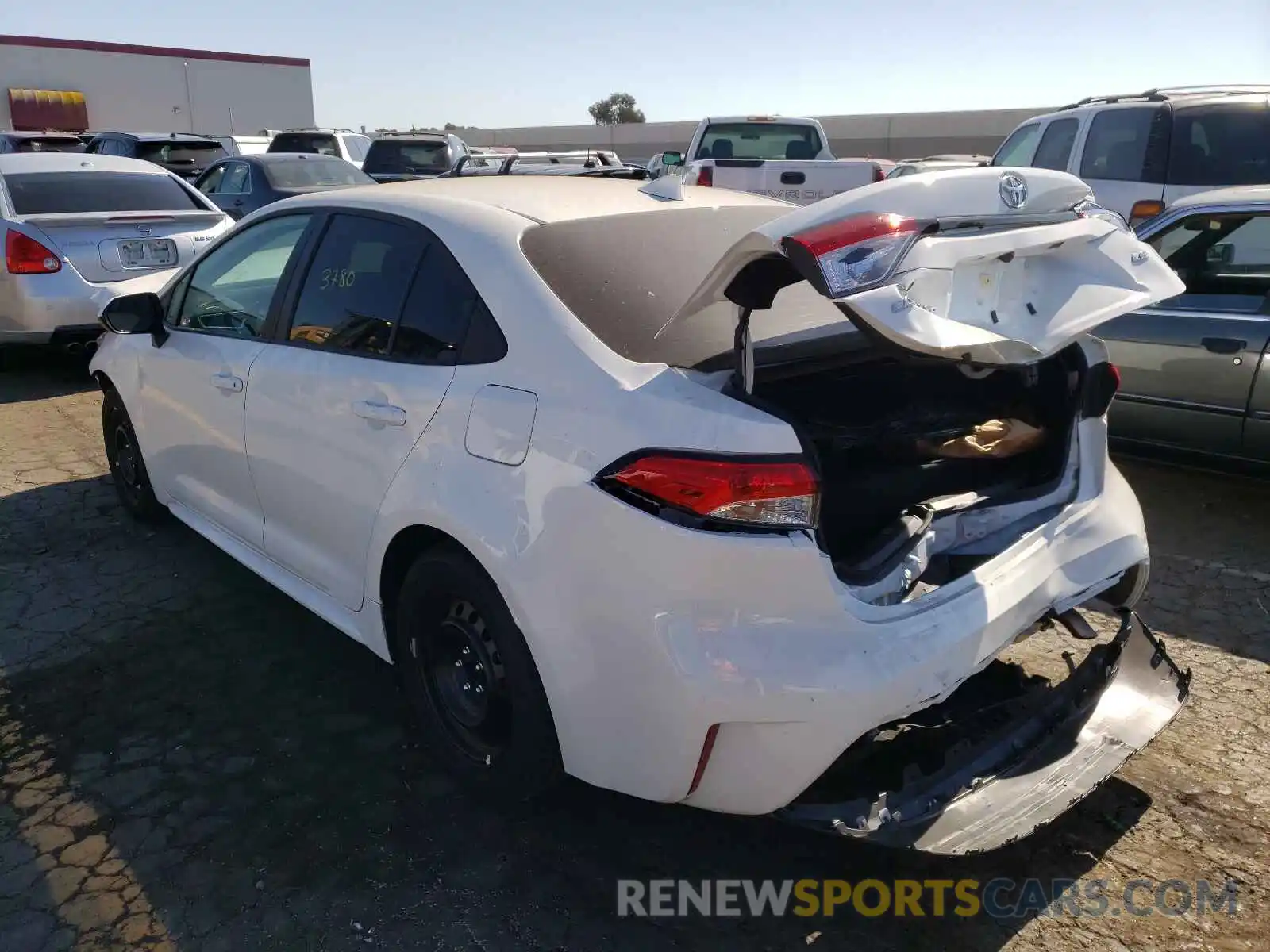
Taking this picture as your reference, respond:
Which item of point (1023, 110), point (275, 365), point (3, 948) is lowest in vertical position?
point (3, 948)

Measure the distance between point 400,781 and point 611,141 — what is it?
3968cm

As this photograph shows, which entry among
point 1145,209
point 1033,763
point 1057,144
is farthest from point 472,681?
point 1057,144

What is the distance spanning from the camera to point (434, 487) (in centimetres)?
269

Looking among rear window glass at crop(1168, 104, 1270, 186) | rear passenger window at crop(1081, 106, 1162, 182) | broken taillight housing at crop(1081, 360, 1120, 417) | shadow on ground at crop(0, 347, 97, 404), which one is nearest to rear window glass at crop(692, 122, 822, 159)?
rear passenger window at crop(1081, 106, 1162, 182)

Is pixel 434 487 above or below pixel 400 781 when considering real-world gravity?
above

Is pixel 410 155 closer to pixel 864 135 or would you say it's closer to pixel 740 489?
pixel 740 489

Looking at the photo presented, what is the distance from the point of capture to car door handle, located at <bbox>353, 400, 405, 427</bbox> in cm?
286

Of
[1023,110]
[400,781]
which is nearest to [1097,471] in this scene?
[400,781]

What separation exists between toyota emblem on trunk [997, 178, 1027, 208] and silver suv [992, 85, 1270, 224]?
219 inches

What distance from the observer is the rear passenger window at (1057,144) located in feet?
28.6

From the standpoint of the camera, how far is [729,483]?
2.19 metres

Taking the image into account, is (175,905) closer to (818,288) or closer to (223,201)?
(818,288)

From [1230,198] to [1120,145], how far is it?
3.46m

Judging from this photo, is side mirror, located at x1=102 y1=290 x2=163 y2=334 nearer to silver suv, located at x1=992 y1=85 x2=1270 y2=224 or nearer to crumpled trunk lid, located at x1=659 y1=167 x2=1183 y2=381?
crumpled trunk lid, located at x1=659 y1=167 x2=1183 y2=381
